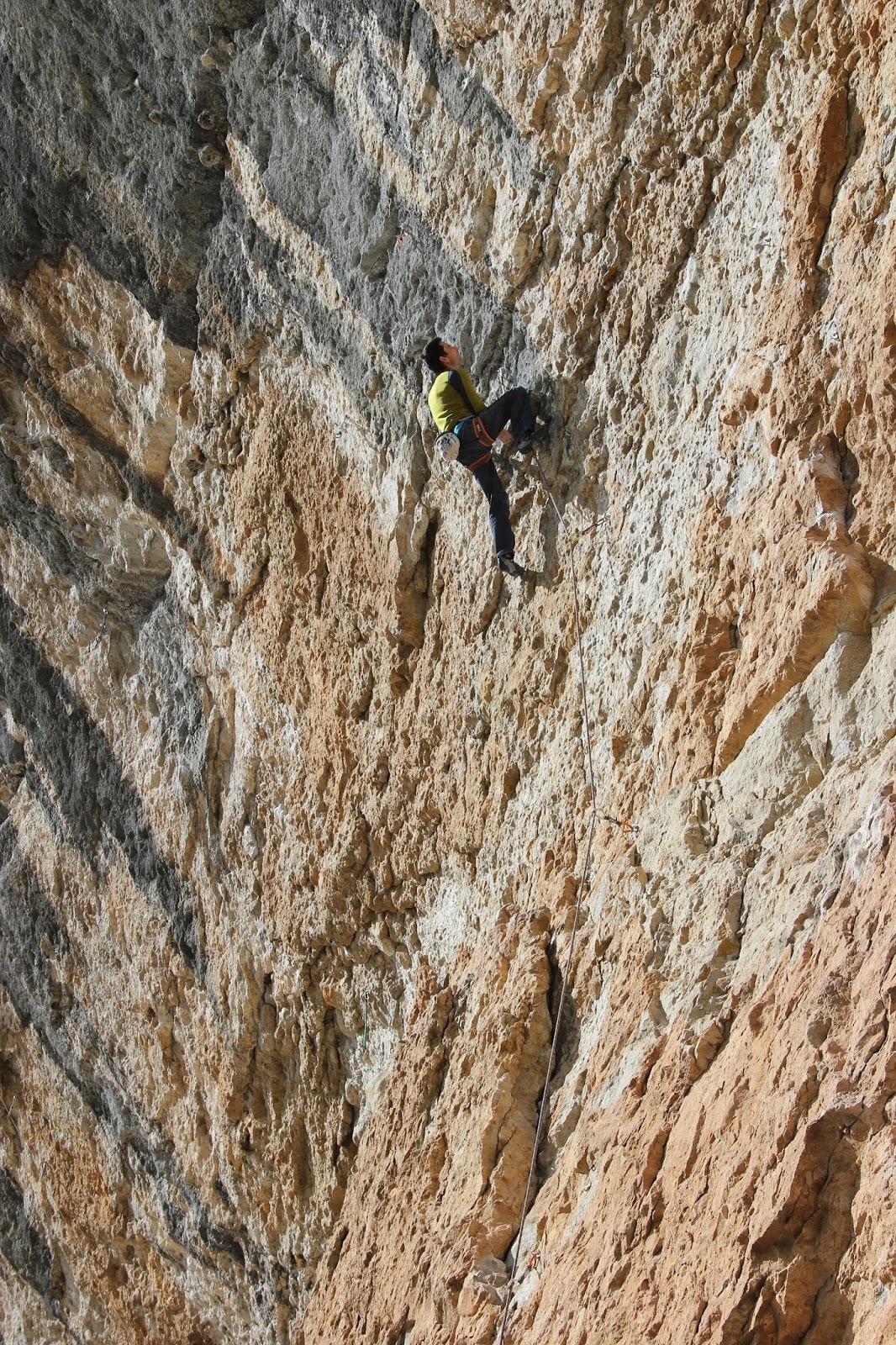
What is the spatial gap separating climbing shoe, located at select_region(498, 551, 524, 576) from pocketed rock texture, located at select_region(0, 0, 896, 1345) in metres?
0.10

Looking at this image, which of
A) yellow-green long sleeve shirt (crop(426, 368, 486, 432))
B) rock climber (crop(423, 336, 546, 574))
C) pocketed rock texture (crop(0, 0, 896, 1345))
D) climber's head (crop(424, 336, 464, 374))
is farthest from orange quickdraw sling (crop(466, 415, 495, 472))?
climber's head (crop(424, 336, 464, 374))

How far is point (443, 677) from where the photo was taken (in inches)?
223

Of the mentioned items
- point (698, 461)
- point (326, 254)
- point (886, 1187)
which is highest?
point (326, 254)

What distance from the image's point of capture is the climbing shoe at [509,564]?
5004 millimetres

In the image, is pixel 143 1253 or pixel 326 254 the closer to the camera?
pixel 326 254

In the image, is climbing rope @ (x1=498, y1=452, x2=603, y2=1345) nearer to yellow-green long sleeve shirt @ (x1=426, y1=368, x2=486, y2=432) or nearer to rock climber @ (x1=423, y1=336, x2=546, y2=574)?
rock climber @ (x1=423, y1=336, x2=546, y2=574)

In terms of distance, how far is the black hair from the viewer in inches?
204

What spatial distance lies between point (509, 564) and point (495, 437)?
45cm

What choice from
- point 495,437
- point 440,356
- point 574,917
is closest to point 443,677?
point 495,437

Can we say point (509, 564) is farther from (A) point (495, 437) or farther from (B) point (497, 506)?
(A) point (495, 437)

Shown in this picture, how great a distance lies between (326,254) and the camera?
6.39m

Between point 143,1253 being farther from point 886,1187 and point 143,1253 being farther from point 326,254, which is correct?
point 886,1187

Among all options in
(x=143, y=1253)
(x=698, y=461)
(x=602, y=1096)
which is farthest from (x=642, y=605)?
(x=143, y=1253)

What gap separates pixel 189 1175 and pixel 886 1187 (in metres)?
6.04
